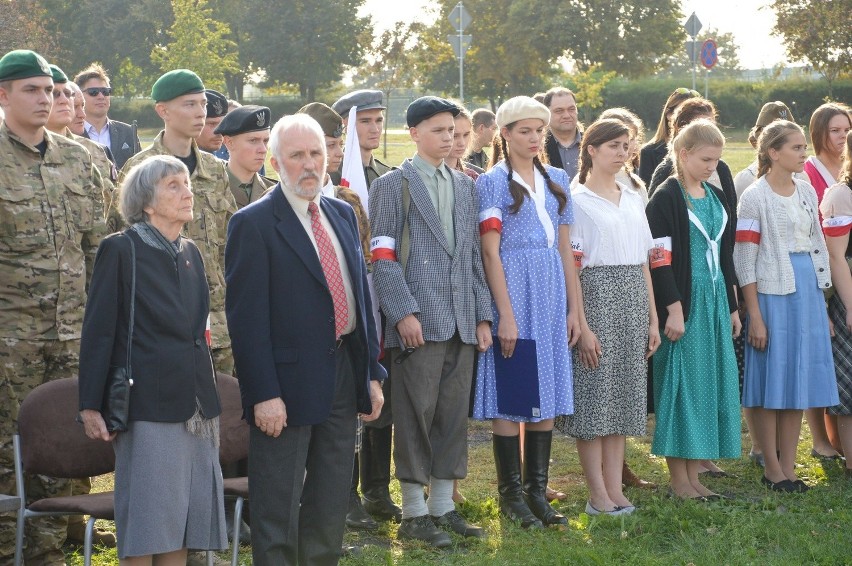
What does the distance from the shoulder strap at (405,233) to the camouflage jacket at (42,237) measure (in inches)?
61.6

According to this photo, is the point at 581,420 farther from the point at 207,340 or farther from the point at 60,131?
the point at 60,131

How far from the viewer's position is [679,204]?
6660mm

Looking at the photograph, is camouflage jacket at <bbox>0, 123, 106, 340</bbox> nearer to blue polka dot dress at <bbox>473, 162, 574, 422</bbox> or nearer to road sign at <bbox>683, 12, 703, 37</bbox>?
blue polka dot dress at <bbox>473, 162, 574, 422</bbox>

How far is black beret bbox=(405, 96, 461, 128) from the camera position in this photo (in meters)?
5.98

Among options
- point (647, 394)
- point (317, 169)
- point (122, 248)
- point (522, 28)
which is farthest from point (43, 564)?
point (522, 28)

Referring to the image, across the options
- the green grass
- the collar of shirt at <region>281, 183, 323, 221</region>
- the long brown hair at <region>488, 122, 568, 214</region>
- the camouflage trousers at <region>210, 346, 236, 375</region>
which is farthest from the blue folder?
the collar of shirt at <region>281, 183, 323, 221</region>

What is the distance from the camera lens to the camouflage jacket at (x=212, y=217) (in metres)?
5.84

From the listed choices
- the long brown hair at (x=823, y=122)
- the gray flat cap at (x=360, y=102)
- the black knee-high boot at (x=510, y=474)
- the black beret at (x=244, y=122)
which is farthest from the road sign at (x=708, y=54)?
the black beret at (x=244, y=122)

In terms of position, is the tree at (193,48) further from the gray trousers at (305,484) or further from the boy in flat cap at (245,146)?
the gray trousers at (305,484)

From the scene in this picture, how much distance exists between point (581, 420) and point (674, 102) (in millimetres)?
3103

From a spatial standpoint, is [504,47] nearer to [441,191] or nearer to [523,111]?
[523,111]

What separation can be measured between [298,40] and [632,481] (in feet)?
201

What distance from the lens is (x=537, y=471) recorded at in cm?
629

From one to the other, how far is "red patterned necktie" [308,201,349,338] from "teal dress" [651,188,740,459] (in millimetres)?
2719
